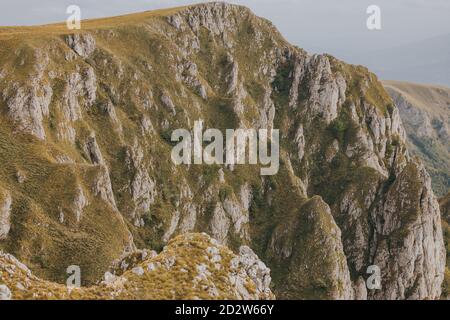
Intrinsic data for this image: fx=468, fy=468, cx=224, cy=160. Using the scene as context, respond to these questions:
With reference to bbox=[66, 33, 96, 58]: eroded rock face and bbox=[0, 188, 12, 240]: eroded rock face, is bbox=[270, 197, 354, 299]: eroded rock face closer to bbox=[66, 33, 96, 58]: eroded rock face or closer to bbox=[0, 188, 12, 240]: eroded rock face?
bbox=[0, 188, 12, 240]: eroded rock face

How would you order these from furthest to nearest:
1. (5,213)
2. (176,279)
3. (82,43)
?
(82,43), (5,213), (176,279)

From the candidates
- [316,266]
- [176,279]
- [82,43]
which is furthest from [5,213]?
[316,266]

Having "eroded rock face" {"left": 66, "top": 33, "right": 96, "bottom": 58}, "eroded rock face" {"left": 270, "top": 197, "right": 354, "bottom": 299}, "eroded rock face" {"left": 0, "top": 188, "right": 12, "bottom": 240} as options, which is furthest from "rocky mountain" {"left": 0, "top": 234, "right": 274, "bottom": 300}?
"eroded rock face" {"left": 66, "top": 33, "right": 96, "bottom": 58}

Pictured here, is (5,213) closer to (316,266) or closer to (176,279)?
(176,279)

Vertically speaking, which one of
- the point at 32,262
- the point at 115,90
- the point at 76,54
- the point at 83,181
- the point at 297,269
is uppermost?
the point at 76,54

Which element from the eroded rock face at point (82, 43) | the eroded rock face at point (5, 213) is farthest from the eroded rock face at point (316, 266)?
the eroded rock face at point (82, 43)

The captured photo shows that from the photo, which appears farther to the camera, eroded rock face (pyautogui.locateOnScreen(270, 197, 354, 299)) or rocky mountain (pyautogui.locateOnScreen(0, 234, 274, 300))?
eroded rock face (pyautogui.locateOnScreen(270, 197, 354, 299))

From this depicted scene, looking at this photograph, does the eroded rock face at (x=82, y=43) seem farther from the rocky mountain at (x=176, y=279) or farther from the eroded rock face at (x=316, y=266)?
the rocky mountain at (x=176, y=279)

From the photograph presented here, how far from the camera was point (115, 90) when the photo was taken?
192m

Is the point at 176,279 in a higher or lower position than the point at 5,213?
higher
